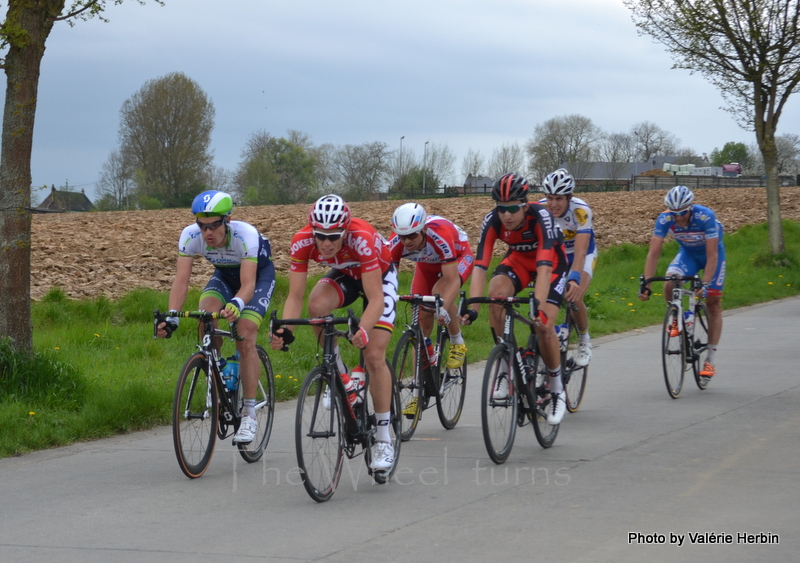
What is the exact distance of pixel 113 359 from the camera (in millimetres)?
10734

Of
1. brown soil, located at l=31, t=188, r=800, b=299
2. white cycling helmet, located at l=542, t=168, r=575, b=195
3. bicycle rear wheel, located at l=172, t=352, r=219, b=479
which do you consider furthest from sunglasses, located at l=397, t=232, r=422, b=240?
brown soil, located at l=31, t=188, r=800, b=299

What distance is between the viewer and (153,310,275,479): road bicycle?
6258 millimetres

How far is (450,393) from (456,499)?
98.0 inches

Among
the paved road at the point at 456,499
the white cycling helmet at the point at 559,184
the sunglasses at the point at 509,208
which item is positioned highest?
the white cycling helmet at the point at 559,184

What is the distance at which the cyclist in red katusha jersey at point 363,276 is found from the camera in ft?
19.3

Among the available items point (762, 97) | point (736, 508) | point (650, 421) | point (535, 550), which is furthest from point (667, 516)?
point (762, 97)

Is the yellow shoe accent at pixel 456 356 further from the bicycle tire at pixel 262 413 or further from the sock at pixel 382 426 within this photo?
Result: the sock at pixel 382 426

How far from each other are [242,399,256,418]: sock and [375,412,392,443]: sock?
112cm

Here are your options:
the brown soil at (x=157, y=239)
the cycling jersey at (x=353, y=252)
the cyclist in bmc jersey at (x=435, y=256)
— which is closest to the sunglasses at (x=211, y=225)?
the cycling jersey at (x=353, y=252)

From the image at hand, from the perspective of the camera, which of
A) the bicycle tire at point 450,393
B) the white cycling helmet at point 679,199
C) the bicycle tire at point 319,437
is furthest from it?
the white cycling helmet at point 679,199

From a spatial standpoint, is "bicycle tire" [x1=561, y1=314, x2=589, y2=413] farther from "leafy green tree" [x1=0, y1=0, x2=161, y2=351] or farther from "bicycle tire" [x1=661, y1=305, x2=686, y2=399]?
"leafy green tree" [x1=0, y1=0, x2=161, y2=351]

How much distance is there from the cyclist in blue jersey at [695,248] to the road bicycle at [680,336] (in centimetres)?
12

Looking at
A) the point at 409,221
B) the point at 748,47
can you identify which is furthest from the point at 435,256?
the point at 748,47

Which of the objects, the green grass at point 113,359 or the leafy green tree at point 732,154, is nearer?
the green grass at point 113,359
